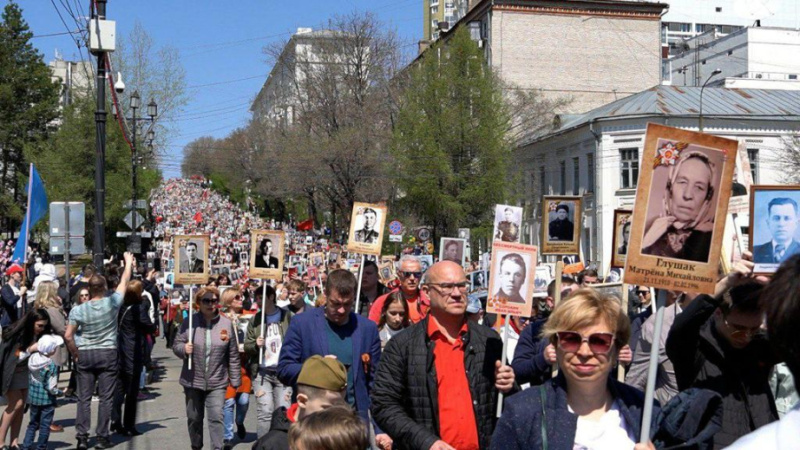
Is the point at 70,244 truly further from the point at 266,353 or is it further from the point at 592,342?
the point at 592,342

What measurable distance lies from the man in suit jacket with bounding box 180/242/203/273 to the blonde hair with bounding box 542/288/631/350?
30.9 ft

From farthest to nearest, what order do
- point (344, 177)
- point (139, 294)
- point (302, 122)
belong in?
1. point (302, 122)
2. point (344, 177)
3. point (139, 294)

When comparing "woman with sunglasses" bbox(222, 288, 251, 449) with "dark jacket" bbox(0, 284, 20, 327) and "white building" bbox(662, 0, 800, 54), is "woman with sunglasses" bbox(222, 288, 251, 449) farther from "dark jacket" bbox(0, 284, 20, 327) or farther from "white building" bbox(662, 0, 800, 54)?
"white building" bbox(662, 0, 800, 54)

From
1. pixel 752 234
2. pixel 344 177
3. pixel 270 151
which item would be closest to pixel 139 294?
pixel 752 234

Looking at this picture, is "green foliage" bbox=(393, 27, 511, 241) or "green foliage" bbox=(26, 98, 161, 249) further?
"green foliage" bbox=(26, 98, 161, 249)

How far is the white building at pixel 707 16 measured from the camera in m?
95.8

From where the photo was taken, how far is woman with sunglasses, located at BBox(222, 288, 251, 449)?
10945 millimetres

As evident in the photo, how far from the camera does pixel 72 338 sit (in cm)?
1096

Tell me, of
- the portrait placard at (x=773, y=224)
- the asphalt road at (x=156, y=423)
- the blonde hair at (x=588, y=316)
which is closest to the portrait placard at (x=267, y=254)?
the asphalt road at (x=156, y=423)

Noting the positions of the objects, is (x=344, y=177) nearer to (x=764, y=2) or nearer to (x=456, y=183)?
(x=456, y=183)

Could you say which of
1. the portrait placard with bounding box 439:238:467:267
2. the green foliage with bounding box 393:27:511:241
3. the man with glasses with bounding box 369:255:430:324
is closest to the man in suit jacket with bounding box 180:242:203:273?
the man with glasses with bounding box 369:255:430:324

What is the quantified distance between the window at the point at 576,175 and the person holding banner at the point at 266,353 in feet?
135

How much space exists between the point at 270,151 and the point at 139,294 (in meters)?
52.5

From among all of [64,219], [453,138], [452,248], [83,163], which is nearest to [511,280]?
[452,248]
